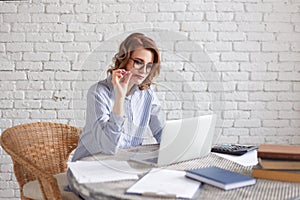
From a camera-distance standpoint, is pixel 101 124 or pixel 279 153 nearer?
pixel 279 153

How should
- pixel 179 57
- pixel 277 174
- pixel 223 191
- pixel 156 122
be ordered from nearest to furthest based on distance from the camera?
pixel 223 191
pixel 277 174
pixel 156 122
pixel 179 57

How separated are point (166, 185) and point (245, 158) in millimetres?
591

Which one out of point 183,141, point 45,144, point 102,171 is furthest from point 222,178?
point 45,144

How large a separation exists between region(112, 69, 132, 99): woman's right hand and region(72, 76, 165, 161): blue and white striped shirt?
9 centimetres

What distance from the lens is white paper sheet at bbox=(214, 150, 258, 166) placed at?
1.83 metres

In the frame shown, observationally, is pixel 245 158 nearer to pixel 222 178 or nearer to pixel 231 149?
pixel 231 149

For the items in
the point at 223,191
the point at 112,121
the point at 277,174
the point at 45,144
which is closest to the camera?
the point at 223,191

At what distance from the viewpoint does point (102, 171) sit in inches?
63.9

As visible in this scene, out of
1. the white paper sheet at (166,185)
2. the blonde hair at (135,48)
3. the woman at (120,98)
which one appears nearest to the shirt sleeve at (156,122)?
the woman at (120,98)

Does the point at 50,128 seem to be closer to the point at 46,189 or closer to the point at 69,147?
the point at 69,147

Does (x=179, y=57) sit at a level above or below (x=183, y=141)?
above

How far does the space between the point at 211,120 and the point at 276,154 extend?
1.15 ft

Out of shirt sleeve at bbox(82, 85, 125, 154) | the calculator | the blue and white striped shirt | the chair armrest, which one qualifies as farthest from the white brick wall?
the chair armrest

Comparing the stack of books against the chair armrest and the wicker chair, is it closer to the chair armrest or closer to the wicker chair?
the chair armrest
